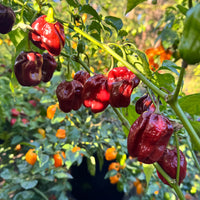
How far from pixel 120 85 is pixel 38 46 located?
21 centimetres

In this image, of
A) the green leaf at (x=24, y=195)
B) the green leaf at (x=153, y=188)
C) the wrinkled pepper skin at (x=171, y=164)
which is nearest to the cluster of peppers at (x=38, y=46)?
the wrinkled pepper skin at (x=171, y=164)

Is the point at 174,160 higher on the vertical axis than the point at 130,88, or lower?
lower

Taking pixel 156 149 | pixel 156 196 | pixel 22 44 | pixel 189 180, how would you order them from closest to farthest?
pixel 156 149
pixel 22 44
pixel 156 196
pixel 189 180

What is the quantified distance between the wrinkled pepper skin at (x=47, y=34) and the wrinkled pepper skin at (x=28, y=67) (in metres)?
0.04

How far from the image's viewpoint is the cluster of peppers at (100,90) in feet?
1.38

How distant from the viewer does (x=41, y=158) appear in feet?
3.29

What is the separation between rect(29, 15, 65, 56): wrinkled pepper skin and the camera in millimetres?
421

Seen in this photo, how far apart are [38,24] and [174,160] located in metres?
0.42

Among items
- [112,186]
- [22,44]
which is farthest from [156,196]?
[22,44]

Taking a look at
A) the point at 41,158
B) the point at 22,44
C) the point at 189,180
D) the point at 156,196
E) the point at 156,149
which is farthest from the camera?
the point at 189,180

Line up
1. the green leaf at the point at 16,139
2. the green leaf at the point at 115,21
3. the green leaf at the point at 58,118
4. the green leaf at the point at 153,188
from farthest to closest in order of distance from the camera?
the green leaf at the point at 16,139
the green leaf at the point at 153,188
the green leaf at the point at 58,118
the green leaf at the point at 115,21

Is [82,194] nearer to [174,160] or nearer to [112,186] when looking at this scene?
[112,186]

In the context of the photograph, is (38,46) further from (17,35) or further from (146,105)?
(146,105)

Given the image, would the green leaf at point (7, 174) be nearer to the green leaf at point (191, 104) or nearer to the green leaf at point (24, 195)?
the green leaf at point (24, 195)
